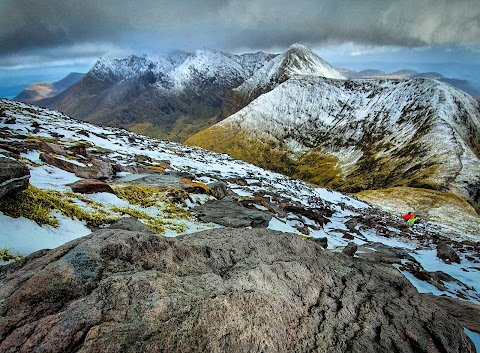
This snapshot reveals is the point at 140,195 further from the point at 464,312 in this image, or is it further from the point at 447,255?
the point at 447,255

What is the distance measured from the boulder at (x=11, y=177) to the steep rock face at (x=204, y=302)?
10.5 ft

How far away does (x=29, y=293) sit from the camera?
3900 millimetres

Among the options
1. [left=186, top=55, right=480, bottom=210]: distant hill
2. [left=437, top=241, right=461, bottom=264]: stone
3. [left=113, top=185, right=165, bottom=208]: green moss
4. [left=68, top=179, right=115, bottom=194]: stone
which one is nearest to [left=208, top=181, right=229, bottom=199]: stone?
[left=113, top=185, right=165, bottom=208]: green moss

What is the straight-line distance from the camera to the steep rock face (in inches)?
138

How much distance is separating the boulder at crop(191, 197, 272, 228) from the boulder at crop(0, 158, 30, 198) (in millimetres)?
7566

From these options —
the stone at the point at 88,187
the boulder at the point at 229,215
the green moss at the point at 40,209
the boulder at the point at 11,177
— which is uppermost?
the boulder at the point at 11,177

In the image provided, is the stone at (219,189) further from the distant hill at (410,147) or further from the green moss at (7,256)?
the distant hill at (410,147)

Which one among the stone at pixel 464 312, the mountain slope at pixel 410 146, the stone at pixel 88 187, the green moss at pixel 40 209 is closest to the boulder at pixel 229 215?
the stone at pixel 88 187

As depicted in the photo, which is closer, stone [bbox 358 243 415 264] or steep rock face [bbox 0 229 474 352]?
steep rock face [bbox 0 229 474 352]

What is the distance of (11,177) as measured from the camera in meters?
7.34

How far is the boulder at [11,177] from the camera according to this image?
7.12 metres

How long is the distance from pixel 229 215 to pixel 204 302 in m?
10.5

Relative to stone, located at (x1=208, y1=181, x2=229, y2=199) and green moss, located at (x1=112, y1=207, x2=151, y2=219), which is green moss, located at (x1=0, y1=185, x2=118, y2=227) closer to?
green moss, located at (x1=112, y1=207, x2=151, y2=219)

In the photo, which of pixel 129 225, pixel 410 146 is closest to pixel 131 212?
pixel 129 225
